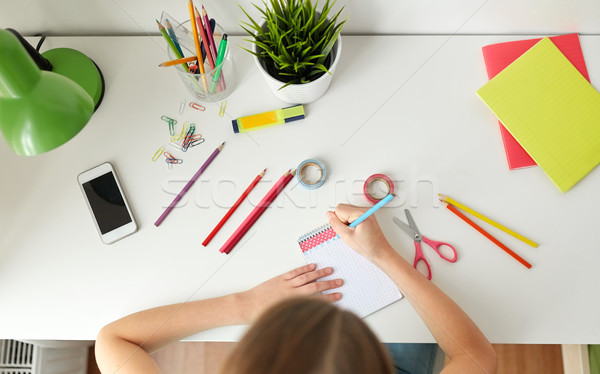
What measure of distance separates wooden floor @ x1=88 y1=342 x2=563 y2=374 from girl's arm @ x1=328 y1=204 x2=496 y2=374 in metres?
0.67

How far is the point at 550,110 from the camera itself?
884mm

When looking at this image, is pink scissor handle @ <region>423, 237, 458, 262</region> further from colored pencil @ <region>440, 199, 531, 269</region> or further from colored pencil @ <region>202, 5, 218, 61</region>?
colored pencil @ <region>202, 5, 218, 61</region>

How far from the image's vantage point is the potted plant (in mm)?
766

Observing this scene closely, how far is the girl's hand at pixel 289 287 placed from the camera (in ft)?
2.73

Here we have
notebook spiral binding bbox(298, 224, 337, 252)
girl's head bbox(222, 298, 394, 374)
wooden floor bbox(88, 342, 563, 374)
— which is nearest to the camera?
girl's head bbox(222, 298, 394, 374)

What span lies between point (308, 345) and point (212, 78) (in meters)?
0.56

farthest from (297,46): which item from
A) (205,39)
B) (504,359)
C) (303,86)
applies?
(504,359)

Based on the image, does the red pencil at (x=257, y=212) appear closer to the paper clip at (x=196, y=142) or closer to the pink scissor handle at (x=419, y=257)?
the paper clip at (x=196, y=142)

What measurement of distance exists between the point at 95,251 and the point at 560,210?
979mm

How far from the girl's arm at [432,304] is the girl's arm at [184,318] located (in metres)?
0.10

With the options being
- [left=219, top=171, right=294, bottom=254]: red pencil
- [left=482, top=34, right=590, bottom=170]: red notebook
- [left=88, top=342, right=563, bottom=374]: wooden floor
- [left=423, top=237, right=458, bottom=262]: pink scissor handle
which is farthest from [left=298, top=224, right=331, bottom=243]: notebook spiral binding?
[left=88, top=342, right=563, bottom=374]: wooden floor

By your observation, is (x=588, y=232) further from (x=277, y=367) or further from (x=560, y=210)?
(x=277, y=367)

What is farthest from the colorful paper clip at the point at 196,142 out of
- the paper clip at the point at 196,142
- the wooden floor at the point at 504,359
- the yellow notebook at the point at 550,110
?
the wooden floor at the point at 504,359

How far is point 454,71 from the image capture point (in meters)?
0.92
